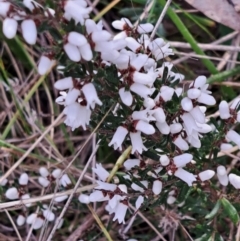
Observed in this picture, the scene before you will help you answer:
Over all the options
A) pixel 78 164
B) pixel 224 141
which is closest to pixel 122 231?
pixel 78 164

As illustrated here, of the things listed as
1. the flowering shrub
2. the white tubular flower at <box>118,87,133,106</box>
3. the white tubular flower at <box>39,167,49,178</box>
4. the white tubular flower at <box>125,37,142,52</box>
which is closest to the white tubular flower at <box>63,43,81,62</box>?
the flowering shrub

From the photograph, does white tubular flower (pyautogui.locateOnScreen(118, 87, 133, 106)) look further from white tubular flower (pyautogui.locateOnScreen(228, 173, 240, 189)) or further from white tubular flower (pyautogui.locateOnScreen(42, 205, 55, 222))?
white tubular flower (pyautogui.locateOnScreen(42, 205, 55, 222))

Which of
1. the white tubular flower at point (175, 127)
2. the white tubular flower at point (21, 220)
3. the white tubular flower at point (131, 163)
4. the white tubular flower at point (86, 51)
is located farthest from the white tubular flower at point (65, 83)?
the white tubular flower at point (21, 220)

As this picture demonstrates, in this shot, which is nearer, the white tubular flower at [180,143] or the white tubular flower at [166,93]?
the white tubular flower at [166,93]

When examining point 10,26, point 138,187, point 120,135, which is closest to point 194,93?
point 120,135

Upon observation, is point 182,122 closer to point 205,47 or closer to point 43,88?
point 205,47

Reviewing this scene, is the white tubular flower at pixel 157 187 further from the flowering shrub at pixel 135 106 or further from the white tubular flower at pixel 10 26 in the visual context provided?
the white tubular flower at pixel 10 26
